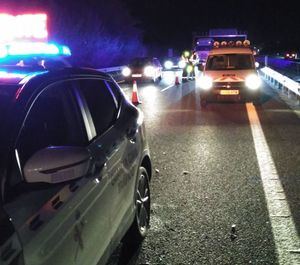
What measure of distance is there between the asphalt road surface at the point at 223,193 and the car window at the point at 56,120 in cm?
97

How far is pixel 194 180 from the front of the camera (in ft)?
24.2

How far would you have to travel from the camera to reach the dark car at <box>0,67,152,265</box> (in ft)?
8.66

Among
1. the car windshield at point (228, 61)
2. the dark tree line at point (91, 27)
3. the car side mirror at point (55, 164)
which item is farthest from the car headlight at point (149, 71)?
the car side mirror at point (55, 164)

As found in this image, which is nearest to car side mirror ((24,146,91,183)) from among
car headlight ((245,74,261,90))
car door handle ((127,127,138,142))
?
car door handle ((127,127,138,142))

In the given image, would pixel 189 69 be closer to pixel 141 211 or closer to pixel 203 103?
pixel 203 103

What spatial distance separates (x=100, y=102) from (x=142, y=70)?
943 inches

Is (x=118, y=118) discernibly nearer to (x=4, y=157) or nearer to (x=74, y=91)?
(x=74, y=91)

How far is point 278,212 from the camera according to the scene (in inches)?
233

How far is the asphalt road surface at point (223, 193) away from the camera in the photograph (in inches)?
190

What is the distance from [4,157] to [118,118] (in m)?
2.07

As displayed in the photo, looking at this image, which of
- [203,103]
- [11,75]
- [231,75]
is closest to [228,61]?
[231,75]

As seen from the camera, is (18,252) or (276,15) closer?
(18,252)

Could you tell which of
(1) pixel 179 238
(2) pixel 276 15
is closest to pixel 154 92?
(1) pixel 179 238

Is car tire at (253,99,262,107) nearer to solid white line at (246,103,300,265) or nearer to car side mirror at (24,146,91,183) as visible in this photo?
solid white line at (246,103,300,265)
